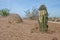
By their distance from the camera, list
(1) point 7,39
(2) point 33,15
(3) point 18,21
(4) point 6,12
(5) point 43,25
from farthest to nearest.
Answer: (2) point 33,15 → (4) point 6,12 → (3) point 18,21 → (5) point 43,25 → (1) point 7,39

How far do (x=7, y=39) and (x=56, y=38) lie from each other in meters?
2.53

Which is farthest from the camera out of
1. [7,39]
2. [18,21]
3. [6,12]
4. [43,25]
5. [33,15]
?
[33,15]

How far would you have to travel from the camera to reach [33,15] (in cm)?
2822

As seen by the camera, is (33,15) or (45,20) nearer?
(45,20)

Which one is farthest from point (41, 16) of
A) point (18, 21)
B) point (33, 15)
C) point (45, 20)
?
point (33, 15)

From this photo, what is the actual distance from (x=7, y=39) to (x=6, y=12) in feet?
46.1

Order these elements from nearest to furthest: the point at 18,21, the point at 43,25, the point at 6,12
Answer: the point at 43,25
the point at 18,21
the point at 6,12

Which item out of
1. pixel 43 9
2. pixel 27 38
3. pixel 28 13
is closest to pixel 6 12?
pixel 28 13

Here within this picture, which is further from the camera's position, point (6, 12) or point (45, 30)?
point (6, 12)

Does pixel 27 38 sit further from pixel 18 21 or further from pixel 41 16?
pixel 18 21

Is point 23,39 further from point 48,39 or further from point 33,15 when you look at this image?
point 33,15

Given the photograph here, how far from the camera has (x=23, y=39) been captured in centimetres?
981

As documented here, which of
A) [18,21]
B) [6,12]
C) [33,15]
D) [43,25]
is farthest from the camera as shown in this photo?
[33,15]

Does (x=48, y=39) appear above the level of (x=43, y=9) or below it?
below
